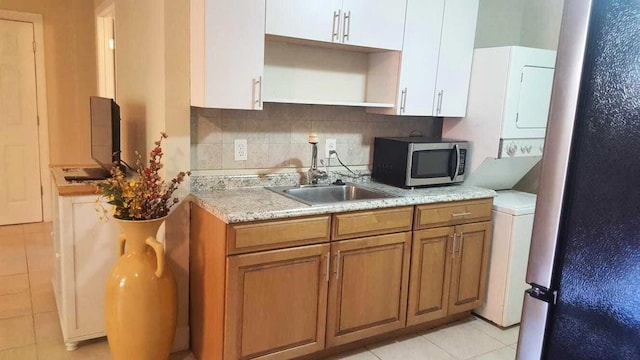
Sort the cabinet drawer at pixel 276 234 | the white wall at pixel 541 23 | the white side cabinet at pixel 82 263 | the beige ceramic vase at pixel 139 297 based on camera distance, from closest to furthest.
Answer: the cabinet drawer at pixel 276 234, the beige ceramic vase at pixel 139 297, the white side cabinet at pixel 82 263, the white wall at pixel 541 23

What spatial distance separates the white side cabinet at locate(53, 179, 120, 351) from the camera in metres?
2.60

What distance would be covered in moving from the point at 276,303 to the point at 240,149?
98 cm

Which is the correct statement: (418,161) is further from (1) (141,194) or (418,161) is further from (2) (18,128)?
(2) (18,128)

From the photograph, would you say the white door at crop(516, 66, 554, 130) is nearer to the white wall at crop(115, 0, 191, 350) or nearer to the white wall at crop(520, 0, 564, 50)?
the white wall at crop(520, 0, 564, 50)

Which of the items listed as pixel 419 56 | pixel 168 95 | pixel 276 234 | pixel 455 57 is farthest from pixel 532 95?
pixel 168 95

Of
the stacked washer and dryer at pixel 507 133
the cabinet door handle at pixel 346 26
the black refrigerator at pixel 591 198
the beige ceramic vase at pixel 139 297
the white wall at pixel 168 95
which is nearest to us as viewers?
the black refrigerator at pixel 591 198

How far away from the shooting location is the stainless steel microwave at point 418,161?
10.1ft

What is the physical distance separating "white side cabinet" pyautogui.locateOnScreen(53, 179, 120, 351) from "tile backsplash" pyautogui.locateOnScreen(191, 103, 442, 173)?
0.63 metres

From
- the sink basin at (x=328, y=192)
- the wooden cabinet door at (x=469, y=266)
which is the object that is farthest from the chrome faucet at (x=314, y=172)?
the wooden cabinet door at (x=469, y=266)

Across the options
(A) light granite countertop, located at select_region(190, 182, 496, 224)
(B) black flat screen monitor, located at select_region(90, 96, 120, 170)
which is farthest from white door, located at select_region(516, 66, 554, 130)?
(B) black flat screen monitor, located at select_region(90, 96, 120, 170)

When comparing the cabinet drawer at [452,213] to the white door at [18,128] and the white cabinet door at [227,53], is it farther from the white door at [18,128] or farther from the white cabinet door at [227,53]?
the white door at [18,128]

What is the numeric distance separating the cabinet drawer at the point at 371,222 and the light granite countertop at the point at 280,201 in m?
0.04

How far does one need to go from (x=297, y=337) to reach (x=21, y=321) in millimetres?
1793

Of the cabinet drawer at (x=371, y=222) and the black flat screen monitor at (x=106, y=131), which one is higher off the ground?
the black flat screen monitor at (x=106, y=131)
